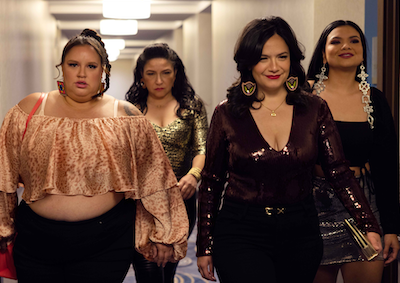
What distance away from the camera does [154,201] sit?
6.70ft

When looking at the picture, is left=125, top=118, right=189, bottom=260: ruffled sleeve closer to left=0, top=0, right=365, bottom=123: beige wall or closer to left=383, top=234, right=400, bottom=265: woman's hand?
left=383, top=234, right=400, bottom=265: woman's hand

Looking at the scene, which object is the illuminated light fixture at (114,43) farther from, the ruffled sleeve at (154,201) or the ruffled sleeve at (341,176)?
the ruffled sleeve at (341,176)

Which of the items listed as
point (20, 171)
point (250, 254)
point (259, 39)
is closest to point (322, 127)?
point (259, 39)

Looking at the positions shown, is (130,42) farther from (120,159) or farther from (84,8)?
(120,159)

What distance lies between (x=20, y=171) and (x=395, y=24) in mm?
2482

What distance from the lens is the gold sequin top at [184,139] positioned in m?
2.78

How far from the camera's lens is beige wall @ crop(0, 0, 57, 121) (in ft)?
11.2

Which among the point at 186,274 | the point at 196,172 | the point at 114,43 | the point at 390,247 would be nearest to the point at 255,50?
the point at 196,172

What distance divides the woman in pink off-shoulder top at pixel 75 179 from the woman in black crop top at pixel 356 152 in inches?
32.3

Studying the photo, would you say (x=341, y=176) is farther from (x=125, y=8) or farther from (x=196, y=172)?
(x=125, y=8)

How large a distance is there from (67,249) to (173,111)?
1295 mm

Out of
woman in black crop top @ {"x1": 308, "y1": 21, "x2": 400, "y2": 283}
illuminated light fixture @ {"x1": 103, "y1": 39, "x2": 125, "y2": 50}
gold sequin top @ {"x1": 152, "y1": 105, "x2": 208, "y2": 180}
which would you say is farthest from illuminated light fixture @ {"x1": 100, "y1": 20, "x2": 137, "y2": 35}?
woman in black crop top @ {"x1": 308, "y1": 21, "x2": 400, "y2": 283}

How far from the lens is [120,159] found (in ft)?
6.26

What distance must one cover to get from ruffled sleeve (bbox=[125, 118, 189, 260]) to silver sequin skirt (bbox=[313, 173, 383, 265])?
28.3 inches
